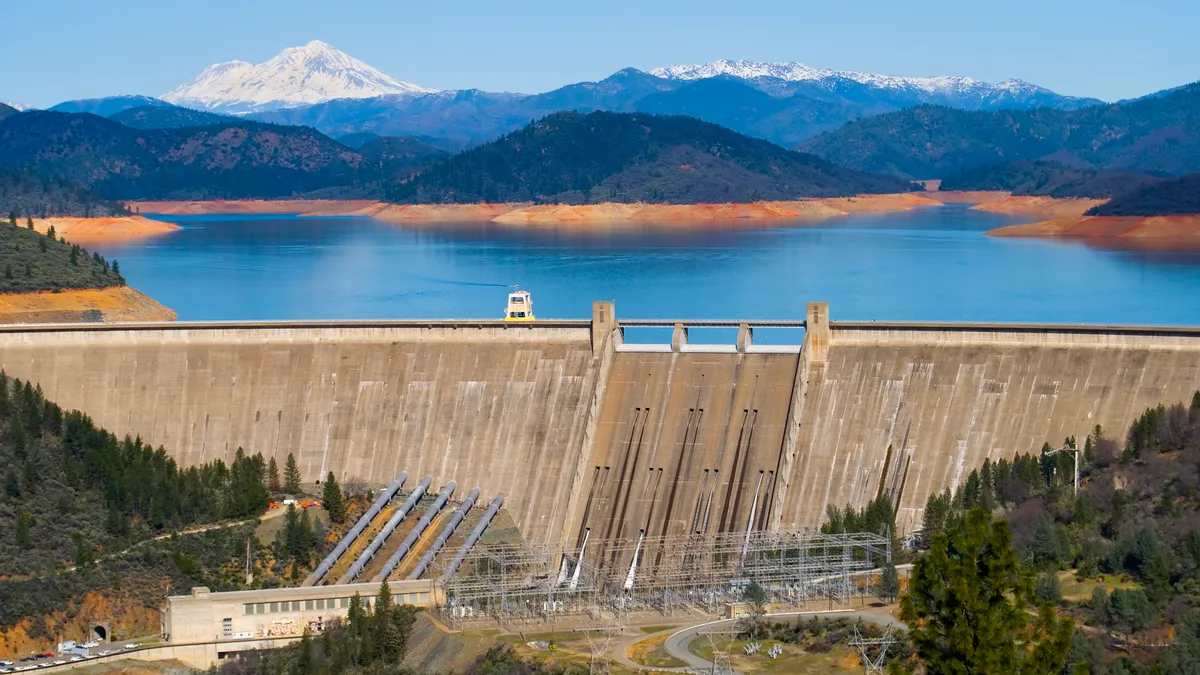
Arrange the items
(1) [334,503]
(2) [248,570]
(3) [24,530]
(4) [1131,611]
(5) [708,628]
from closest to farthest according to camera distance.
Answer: (4) [1131,611] → (5) [708,628] → (2) [248,570] → (3) [24,530] → (1) [334,503]

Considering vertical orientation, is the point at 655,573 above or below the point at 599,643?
below

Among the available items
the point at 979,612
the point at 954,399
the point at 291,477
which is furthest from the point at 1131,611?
the point at 291,477

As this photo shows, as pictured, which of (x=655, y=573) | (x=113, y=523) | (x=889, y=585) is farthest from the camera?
(x=113, y=523)

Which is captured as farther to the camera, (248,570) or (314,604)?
(248,570)

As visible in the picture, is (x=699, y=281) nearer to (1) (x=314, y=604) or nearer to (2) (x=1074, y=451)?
(2) (x=1074, y=451)

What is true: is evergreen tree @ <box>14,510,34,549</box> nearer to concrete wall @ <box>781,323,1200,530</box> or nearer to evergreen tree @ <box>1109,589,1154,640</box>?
concrete wall @ <box>781,323,1200,530</box>

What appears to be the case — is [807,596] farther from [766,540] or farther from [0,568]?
[0,568]

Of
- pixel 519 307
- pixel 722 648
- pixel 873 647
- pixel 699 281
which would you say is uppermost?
pixel 519 307
